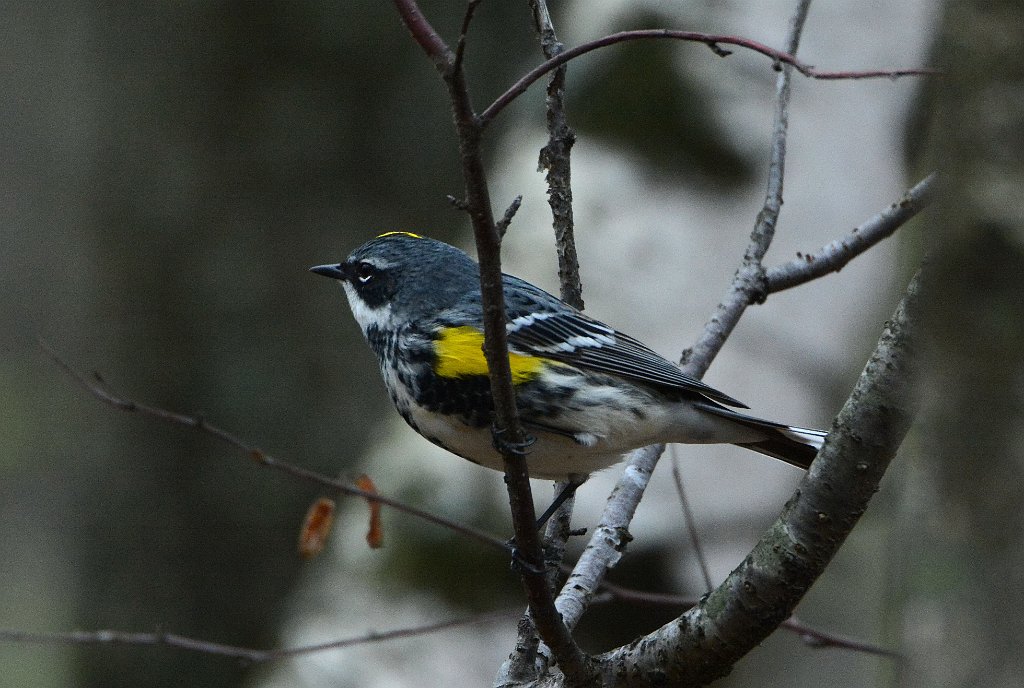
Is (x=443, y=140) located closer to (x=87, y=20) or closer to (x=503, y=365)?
(x=87, y=20)

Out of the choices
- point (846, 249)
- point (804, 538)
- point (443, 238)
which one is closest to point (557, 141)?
point (846, 249)

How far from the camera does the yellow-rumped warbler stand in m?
2.70

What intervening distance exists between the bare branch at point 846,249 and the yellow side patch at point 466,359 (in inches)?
31.4

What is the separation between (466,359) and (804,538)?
50.3 inches

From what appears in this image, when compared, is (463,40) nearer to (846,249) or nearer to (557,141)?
(557,141)

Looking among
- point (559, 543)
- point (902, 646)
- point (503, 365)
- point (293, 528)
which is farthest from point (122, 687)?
point (902, 646)

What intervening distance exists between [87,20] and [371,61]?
2.00 m

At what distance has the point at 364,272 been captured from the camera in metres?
3.29

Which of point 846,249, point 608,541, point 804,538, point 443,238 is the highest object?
point 846,249

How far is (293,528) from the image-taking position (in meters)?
7.25

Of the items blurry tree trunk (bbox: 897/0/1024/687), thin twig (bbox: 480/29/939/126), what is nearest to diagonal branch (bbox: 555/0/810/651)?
thin twig (bbox: 480/29/939/126)

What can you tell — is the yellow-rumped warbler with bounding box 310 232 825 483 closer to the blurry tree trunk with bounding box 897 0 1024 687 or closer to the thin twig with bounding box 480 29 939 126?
the thin twig with bounding box 480 29 939 126

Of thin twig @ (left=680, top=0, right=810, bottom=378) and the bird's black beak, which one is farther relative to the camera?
the bird's black beak

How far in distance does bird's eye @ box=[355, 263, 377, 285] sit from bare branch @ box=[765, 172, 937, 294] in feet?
3.90
